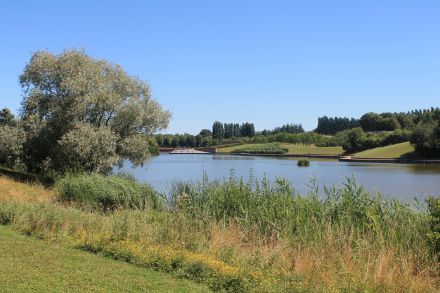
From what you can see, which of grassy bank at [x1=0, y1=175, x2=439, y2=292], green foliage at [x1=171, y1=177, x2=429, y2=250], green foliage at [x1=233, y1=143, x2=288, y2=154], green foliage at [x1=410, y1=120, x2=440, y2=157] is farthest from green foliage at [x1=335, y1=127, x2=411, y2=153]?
grassy bank at [x1=0, y1=175, x2=439, y2=292]

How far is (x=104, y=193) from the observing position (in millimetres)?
19078

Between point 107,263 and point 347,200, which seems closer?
point 107,263

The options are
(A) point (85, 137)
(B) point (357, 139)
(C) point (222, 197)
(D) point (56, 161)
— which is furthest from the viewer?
(B) point (357, 139)

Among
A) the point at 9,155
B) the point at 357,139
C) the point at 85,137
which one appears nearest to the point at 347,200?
the point at 85,137

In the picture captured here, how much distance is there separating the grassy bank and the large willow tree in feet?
43.9

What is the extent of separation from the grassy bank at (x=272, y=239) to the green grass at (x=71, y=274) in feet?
1.40

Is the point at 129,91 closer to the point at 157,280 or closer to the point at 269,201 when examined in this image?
the point at 269,201

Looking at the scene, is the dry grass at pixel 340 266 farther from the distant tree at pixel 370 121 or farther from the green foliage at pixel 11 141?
the distant tree at pixel 370 121

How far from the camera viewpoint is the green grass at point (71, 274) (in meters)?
6.66

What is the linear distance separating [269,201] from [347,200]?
7.90 ft

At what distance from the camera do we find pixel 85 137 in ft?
87.8

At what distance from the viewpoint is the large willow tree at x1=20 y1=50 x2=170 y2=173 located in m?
27.5

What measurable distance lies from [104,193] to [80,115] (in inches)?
422

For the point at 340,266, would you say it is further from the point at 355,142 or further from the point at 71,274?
the point at 355,142
